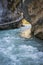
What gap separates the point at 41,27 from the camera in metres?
7.74

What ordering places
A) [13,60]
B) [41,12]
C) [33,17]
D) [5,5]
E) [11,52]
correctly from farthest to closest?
[5,5] → [33,17] → [41,12] → [11,52] → [13,60]

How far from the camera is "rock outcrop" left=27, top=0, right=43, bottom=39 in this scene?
25.1 feet

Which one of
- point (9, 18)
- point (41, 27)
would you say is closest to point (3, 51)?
point (41, 27)

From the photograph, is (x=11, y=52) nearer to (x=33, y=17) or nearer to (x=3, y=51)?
(x=3, y=51)

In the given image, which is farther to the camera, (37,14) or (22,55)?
(37,14)

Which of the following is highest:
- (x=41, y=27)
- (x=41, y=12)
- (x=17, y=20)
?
(x=41, y=12)

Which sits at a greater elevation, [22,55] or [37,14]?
[37,14]

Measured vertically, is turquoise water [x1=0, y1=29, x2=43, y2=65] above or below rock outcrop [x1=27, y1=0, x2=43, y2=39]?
below

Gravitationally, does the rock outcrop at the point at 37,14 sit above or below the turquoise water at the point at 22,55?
above

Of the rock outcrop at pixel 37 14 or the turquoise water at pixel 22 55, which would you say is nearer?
the turquoise water at pixel 22 55

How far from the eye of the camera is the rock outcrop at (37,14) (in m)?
7.66

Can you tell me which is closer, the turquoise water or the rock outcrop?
the turquoise water

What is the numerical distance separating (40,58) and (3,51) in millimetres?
1712

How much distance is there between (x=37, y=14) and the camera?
7.97 metres
